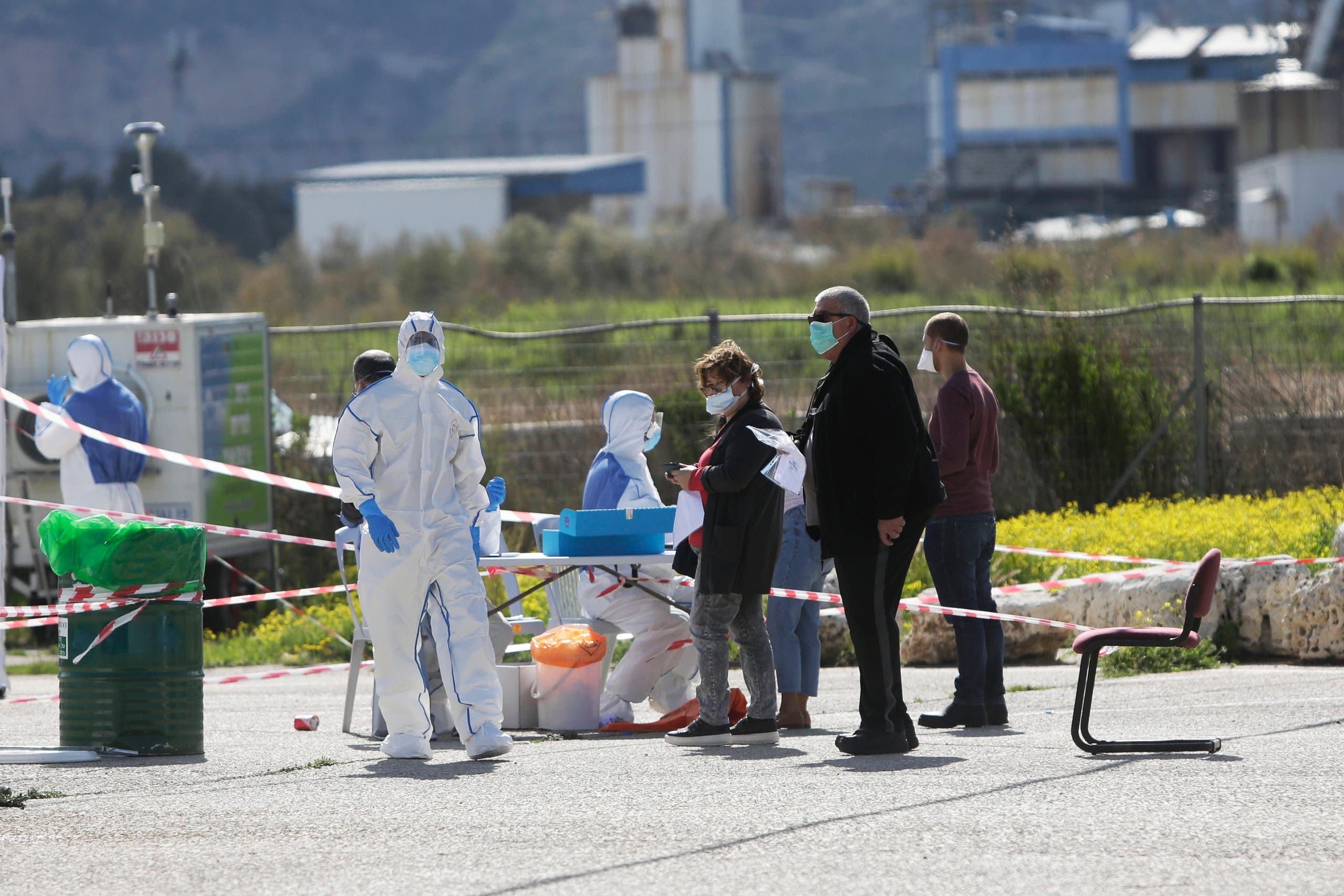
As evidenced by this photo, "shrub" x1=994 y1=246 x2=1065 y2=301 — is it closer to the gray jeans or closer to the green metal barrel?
the gray jeans

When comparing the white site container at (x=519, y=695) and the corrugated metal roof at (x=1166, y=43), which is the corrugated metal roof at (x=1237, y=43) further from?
the white site container at (x=519, y=695)

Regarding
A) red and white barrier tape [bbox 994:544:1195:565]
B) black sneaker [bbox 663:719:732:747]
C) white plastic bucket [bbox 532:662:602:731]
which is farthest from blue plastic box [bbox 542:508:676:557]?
Answer: red and white barrier tape [bbox 994:544:1195:565]

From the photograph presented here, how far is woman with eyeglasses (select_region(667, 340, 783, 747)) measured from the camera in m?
7.26

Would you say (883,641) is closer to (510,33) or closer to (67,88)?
(67,88)

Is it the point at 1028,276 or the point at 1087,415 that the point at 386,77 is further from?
the point at 1087,415

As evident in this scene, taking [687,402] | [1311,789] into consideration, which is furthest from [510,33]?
[1311,789]

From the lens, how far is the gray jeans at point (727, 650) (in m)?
7.42

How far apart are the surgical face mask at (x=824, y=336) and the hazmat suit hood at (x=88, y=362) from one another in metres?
6.53

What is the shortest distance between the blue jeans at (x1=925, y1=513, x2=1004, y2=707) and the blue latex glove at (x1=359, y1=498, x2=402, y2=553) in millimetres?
2353

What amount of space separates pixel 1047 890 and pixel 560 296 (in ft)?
126

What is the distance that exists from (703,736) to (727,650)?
0.39 meters

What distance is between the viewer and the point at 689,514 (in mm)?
7734

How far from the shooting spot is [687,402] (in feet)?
49.7

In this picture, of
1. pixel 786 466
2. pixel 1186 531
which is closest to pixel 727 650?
pixel 786 466
